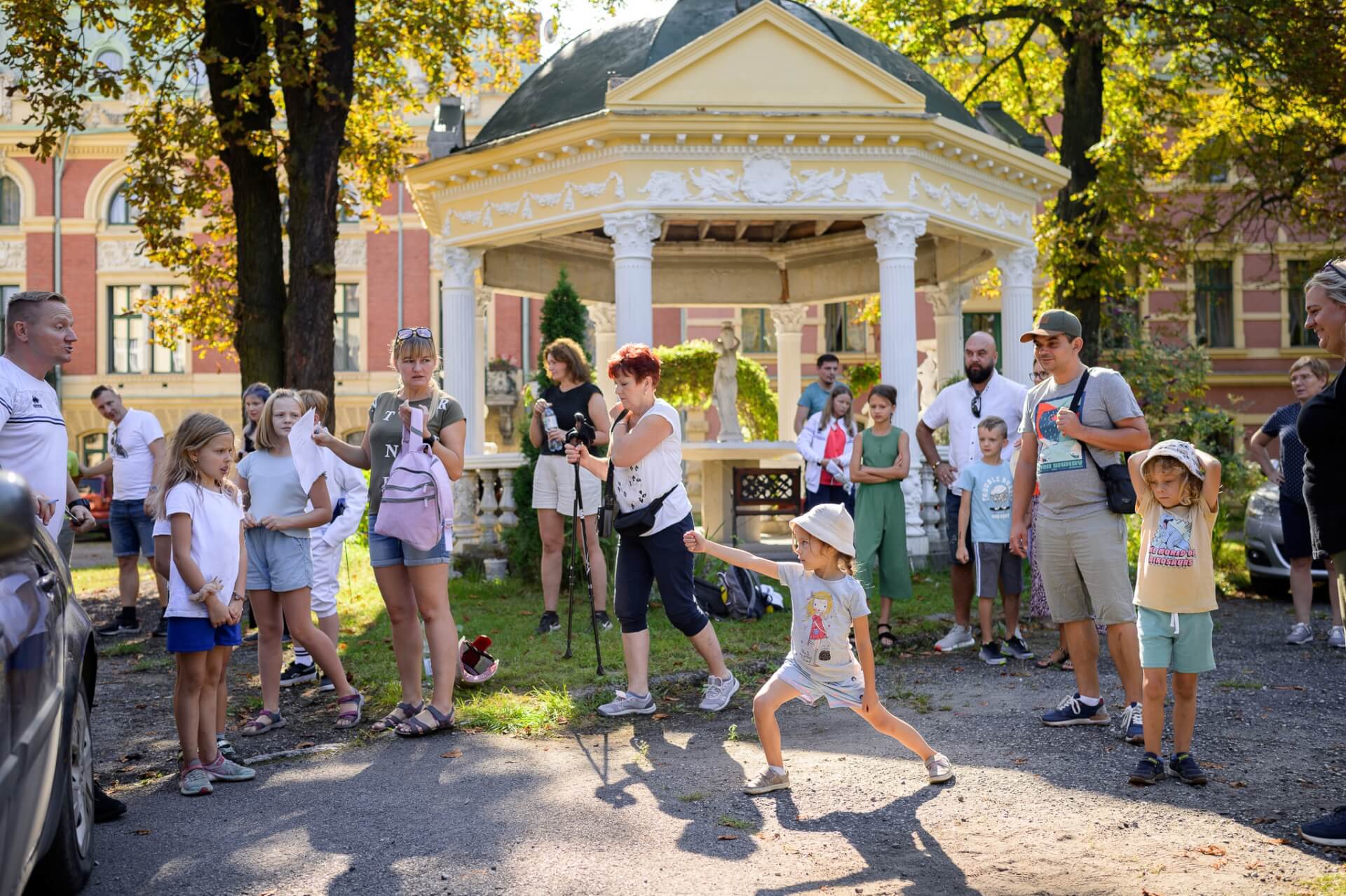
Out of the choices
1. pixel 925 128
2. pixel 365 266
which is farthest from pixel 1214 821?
pixel 365 266

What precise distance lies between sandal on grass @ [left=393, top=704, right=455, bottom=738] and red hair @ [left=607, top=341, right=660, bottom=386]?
73.9 inches

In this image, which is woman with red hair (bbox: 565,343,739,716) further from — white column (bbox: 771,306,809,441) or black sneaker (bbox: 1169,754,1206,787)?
white column (bbox: 771,306,809,441)

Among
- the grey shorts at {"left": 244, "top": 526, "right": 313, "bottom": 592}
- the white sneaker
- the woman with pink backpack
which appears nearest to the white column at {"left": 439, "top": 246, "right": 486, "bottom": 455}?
the white sneaker

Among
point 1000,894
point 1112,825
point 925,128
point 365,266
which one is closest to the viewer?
point 1000,894

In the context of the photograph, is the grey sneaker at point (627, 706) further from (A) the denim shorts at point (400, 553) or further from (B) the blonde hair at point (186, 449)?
(B) the blonde hair at point (186, 449)

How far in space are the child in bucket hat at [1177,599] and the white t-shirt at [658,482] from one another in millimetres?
2245

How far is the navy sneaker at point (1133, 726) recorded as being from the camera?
5695 millimetres

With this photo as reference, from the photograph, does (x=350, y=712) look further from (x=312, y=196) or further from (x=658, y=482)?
(x=312, y=196)

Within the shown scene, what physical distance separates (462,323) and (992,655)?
8.28m

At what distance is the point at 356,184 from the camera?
17.9m

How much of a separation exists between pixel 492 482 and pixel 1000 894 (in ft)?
32.9

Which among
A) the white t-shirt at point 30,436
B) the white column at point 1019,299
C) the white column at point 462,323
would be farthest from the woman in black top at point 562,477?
the white column at point 1019,299

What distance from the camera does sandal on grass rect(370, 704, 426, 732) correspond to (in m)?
6.18

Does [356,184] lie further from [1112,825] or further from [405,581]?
[1112,825]
